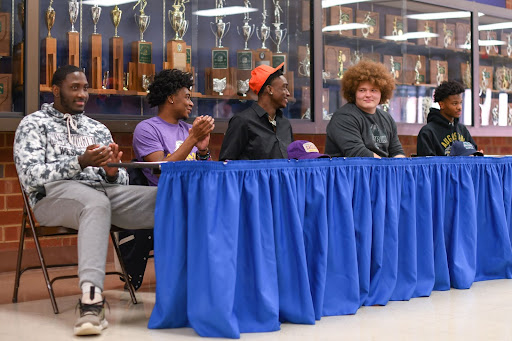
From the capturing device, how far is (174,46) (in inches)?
214

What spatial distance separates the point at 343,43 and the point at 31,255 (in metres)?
3.22

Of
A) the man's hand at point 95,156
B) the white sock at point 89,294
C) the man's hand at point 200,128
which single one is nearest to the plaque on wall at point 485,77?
the man's hand at point 200,128

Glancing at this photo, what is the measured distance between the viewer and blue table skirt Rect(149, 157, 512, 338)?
3047 mm

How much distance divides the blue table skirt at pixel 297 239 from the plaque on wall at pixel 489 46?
12.9ft

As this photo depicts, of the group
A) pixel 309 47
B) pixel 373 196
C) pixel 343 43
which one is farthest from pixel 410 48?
pixel 373 196

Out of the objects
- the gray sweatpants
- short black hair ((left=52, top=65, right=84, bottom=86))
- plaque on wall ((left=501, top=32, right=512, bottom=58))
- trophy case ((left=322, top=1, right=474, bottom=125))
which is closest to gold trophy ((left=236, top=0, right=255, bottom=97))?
trophy case ((left=322, top=1, right=474, bottom=125))

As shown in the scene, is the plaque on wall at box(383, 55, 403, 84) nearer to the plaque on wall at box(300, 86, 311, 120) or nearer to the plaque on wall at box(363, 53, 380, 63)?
the plaque on wall at box(363, 53, 380, 63)

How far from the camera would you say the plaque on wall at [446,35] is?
721 cm

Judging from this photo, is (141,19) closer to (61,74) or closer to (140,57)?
(140,57)

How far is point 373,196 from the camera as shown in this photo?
3.59 metres

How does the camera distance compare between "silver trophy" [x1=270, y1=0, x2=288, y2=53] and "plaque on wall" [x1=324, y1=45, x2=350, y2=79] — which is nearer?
"silver trophy" [x1=270, y1=0, x2=288, y2=53]

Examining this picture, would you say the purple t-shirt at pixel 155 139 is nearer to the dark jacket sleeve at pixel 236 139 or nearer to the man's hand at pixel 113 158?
the dark jacket sleeve at pixel 236 139

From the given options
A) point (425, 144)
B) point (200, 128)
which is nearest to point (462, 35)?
point (425, 144)

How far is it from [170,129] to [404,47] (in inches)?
128
